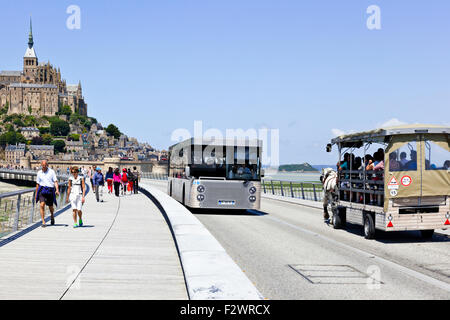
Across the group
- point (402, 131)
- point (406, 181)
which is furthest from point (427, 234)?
point (402, 131)

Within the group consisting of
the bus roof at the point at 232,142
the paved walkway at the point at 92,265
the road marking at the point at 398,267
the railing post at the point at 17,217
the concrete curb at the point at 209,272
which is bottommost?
the road marking at the point at 398,267

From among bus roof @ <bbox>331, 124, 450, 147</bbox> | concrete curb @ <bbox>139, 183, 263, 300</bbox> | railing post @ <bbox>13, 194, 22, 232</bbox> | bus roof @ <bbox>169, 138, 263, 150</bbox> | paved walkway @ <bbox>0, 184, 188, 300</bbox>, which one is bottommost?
paved walkway @ <bbox>0, 184, 188, 300</bbox>

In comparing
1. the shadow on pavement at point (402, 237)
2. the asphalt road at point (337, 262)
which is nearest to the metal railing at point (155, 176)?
the shadow on pavement at point (402, 237)

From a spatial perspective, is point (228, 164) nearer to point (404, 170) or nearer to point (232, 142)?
point (232, 142)

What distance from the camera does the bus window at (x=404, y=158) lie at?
12781 millimetres

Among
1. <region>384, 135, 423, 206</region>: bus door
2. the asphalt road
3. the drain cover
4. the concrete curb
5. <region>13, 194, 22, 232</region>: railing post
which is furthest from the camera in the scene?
<region>13, 194, 22, 232</region>: railing post

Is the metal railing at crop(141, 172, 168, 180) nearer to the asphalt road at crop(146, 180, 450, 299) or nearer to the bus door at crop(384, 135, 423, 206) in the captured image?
the asphalt road at crop(146, 180, 450, 299)

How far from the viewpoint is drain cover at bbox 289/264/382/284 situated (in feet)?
26.8

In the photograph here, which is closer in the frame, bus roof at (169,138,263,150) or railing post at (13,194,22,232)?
railing post at (13,194,22,232)

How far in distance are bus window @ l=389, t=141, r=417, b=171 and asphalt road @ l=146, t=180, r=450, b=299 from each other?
1.74m

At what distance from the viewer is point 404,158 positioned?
12914 mm

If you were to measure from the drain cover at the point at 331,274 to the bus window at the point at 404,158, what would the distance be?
162 inches

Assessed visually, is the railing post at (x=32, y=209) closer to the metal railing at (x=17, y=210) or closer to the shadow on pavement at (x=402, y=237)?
the metal railing at (x=17, y=210)

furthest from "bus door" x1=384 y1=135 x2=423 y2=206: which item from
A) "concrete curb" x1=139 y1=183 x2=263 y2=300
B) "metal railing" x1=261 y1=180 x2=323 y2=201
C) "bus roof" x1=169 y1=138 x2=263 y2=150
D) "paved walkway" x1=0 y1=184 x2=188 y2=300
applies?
"metal railing" x1=261 y1=180 x2=323 y2=201
